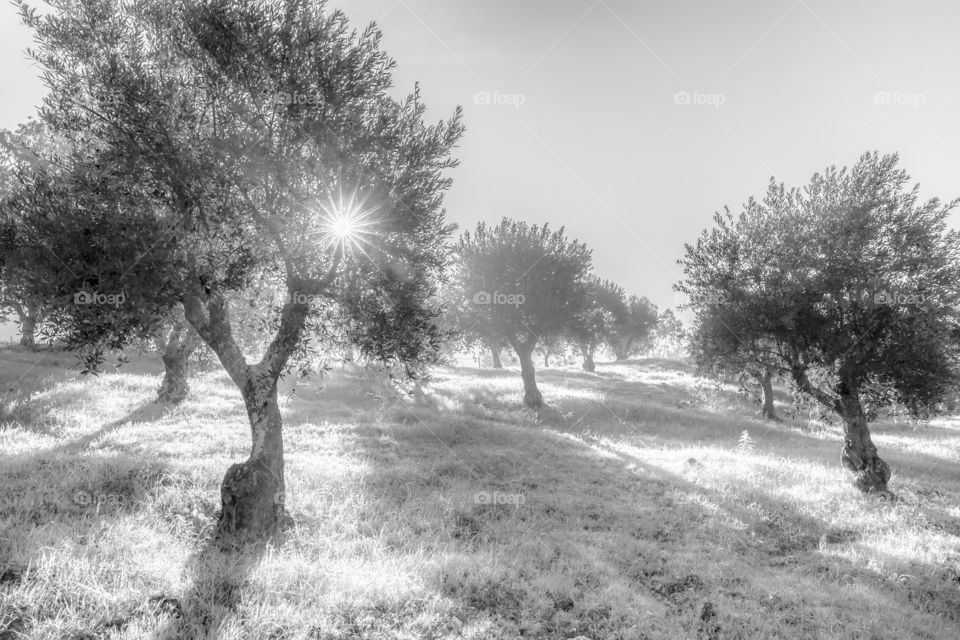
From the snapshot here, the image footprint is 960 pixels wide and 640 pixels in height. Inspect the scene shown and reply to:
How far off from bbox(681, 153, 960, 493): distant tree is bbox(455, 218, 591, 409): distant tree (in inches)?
648

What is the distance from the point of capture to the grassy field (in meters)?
6.89

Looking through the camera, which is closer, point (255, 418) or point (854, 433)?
point (255, 418)

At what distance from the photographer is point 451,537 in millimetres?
11180

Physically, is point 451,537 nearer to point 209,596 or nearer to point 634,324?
point 209,596

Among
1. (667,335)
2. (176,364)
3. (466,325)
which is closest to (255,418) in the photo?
(176,364)

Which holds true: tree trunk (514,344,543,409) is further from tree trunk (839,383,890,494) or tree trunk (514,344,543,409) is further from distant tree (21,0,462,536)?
distant tree (21,0,462,536)

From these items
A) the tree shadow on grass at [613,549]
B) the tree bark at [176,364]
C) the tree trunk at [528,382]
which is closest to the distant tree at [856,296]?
the tree shadow on grass at [613,549]

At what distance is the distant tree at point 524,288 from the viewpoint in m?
34.8

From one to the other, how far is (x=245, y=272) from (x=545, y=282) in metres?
26.0

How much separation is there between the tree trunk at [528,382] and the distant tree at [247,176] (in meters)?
22.4

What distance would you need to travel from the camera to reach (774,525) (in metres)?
13.7

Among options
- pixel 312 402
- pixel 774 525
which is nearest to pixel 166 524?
pixel 774 525

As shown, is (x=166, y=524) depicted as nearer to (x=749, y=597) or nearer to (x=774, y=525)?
(x=749, y=597)

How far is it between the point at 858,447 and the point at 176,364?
33379 millimetres
